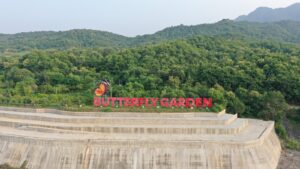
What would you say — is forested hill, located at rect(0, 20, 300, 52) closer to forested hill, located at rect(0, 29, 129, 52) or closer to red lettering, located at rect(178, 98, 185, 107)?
forested hill, located at rect(0, 29, 129, 52)

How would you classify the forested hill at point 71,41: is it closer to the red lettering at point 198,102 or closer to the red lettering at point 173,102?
the red lettering at point 198,102

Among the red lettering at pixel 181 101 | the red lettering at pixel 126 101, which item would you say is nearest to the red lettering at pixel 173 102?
the red lettering at pixel 181 101

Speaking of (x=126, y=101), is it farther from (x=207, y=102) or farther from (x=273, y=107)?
(x=273, y=107)

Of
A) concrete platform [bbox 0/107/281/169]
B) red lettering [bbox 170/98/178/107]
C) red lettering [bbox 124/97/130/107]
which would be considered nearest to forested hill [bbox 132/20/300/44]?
red lettering [bbox 124/97/130/107]

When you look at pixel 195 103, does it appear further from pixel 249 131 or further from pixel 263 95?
pixel 263 95

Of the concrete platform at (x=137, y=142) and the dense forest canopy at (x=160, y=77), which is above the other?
the dense forest canopy at (x=160, y=77)

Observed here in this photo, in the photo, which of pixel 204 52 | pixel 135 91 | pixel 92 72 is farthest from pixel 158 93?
pixel 204 52

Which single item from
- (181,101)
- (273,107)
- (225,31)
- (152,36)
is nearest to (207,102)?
(181,101)
